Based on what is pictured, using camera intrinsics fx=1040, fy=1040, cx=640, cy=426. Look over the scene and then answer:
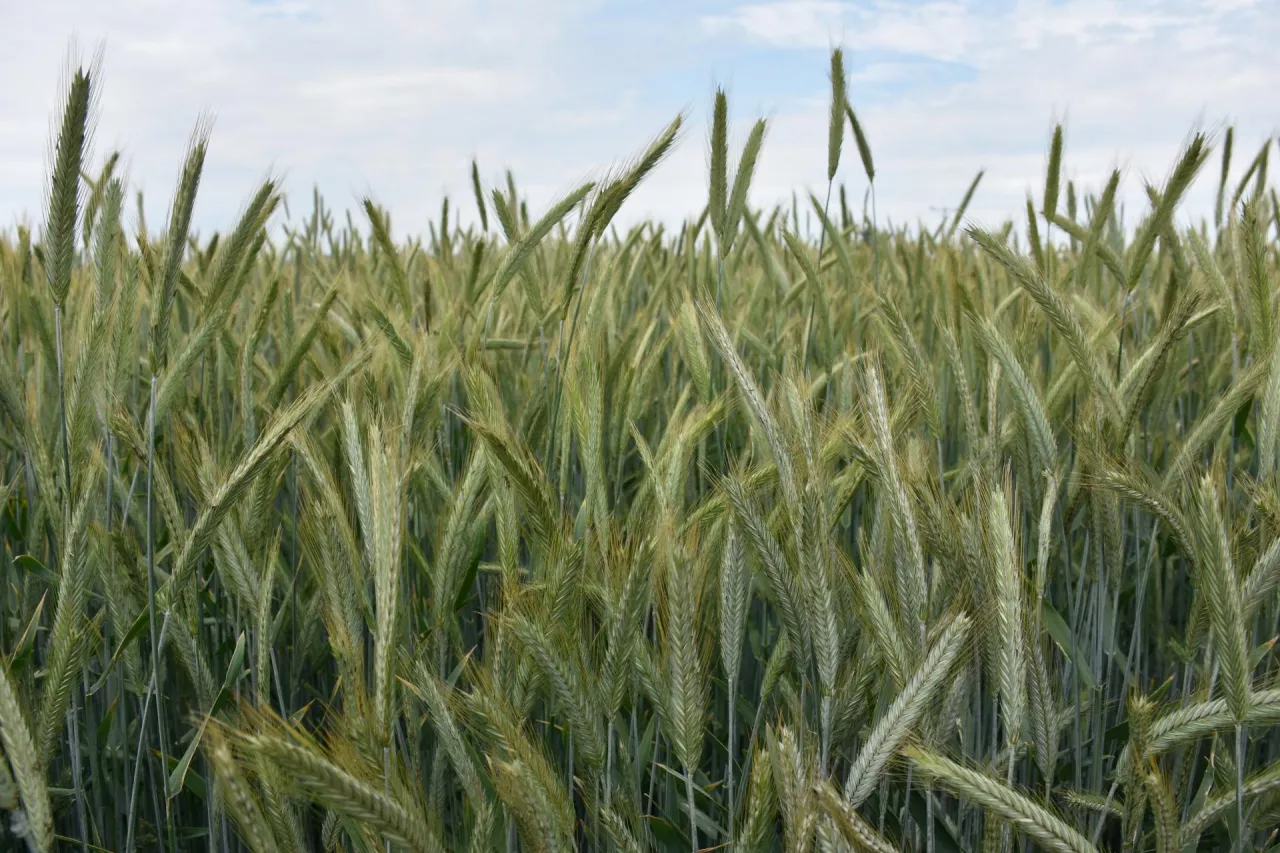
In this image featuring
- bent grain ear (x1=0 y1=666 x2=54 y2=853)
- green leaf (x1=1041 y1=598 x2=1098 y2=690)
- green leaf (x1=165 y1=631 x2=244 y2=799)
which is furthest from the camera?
green leaf (x1=1041 y1=598 x2=1098 y2=690)

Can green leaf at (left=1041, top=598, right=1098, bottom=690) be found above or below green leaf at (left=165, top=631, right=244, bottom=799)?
below

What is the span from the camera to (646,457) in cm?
140

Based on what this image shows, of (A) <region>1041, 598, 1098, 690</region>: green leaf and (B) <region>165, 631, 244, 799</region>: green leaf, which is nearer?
(B) <region>165, 631, 244, 799</region>: green leaf

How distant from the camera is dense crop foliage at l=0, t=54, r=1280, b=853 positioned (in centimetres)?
109

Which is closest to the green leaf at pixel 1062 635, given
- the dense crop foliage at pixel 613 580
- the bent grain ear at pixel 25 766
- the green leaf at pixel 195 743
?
the dense crop foliage at pixel 613 580

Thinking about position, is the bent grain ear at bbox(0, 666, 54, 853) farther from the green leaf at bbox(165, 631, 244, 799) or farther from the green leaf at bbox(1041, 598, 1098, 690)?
the green leaf at bbox(1041, 598, 1098, 690)

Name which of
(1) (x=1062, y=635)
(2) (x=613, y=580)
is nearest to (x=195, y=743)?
(2) (x=613, y=580)

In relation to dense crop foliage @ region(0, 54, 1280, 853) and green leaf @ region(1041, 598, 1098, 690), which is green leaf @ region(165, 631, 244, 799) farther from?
green leaf @ region(1041, 598, 1098, 690)

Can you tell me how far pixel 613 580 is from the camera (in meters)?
1.18

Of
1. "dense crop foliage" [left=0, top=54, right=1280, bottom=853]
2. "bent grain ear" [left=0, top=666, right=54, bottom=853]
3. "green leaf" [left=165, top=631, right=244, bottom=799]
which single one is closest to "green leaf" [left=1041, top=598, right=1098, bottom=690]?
"dense crop foliage" [left=0, top=54, right=1280, bottom=853]

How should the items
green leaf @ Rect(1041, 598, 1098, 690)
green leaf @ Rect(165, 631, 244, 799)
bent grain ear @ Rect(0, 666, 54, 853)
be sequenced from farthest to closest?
1. green leaf @ Rect(1041, 598, 1098, 690)
2. green leaf @ Rect(165, 631, 244, 799)
3. bent grain ear @ Rect(0, 666, 54, 853)

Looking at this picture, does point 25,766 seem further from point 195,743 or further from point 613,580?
point 613,580

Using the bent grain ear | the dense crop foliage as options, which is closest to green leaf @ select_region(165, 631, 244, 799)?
the dense crop foliage

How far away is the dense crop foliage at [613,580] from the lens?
109 cm
